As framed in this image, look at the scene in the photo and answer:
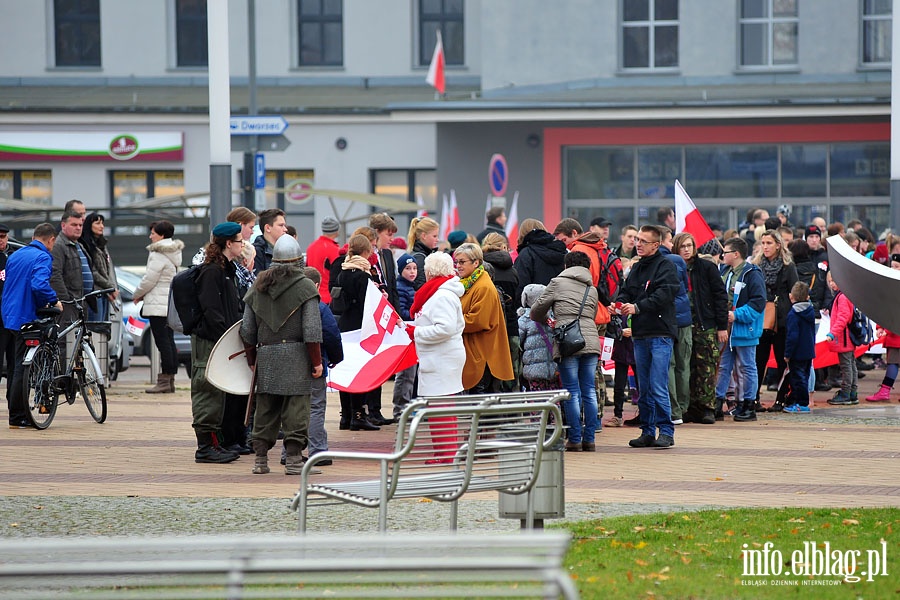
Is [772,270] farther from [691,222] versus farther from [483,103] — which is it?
[483,103]

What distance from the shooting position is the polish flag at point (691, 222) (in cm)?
1552

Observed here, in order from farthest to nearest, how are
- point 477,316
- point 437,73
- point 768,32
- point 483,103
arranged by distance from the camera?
point 437,73, point 768,32, point 483,103, point 477,316

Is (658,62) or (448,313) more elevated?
(658,62)

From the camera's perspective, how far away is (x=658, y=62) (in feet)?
113

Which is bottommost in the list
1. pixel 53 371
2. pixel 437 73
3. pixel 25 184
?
pixel 53 371

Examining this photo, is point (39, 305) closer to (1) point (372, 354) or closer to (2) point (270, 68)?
(1) point (372, 354)

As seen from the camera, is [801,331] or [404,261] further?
[801,331]

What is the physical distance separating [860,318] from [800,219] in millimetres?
16719

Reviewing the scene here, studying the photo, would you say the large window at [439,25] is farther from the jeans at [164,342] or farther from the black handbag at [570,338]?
the black handbag at [570,338]

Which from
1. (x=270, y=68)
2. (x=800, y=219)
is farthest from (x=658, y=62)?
(x=270, y=68)

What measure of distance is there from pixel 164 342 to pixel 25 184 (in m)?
21.8

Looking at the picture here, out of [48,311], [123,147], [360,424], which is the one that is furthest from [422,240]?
[123,147]

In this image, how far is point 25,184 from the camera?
3672 cm

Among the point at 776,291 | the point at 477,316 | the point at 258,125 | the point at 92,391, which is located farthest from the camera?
the point at 258,125
